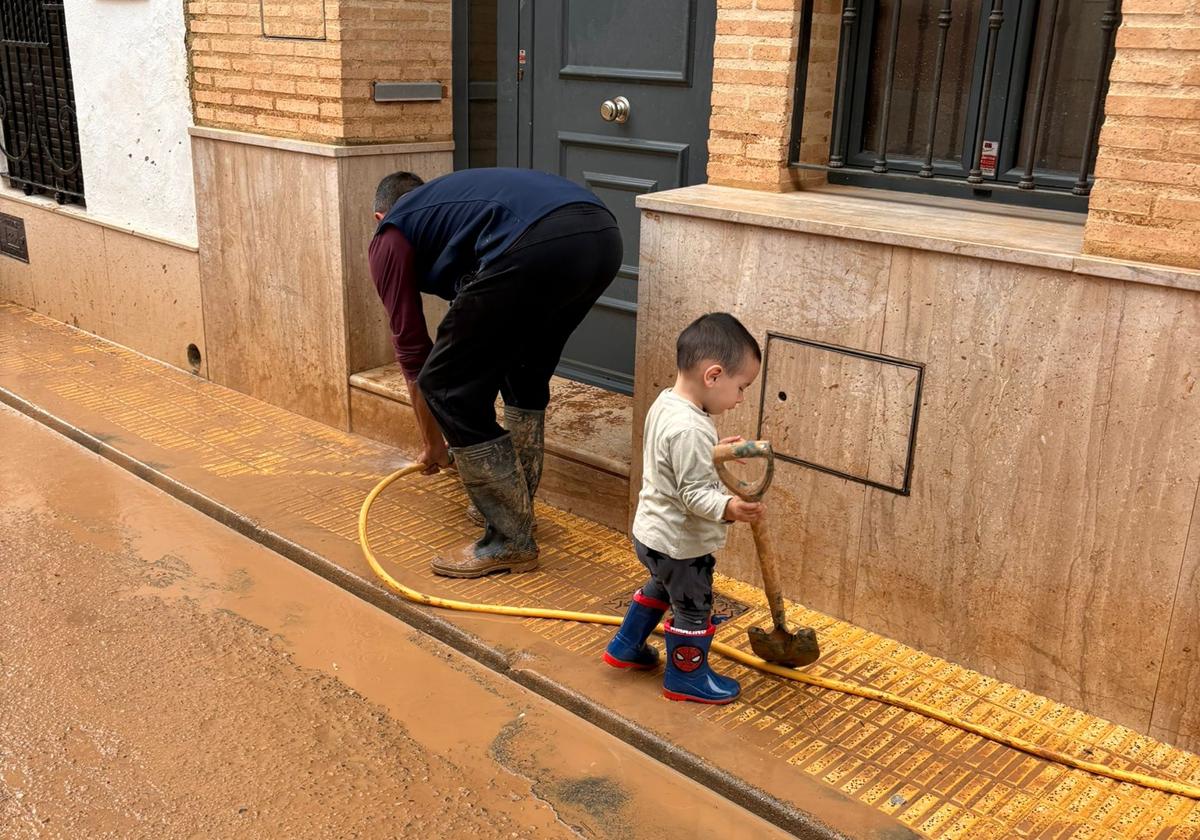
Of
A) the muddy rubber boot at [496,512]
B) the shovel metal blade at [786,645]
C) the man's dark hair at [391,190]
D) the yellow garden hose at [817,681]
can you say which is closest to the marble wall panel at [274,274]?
the man's dark hair at [391,190]

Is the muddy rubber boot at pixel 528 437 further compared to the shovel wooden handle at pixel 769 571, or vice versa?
the muddy rubber boot at pixel 528 437

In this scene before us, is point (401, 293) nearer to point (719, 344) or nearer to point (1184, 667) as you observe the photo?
point (719, 344)

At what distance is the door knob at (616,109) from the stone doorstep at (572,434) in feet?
4.39

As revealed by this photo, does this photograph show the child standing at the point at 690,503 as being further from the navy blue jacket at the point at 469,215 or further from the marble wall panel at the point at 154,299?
the marble wall panel at the point at 154,299

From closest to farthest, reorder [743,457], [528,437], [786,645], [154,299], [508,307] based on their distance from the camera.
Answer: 1. [743,457]
2. [786,645]
3. [508,307]
4. [528,437]
5. [154,299]

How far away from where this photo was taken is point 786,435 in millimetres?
4059

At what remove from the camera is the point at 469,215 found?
4074mm

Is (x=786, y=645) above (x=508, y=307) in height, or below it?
below

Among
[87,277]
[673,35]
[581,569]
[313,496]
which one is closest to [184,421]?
[313,496]

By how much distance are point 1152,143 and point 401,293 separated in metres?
2.52

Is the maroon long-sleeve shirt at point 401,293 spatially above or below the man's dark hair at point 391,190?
below

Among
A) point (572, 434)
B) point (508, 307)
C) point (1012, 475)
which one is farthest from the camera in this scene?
point (572, 434)

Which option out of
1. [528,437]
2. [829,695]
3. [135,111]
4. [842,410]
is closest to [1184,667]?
[829,695]

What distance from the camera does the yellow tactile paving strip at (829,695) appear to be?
123 inches
